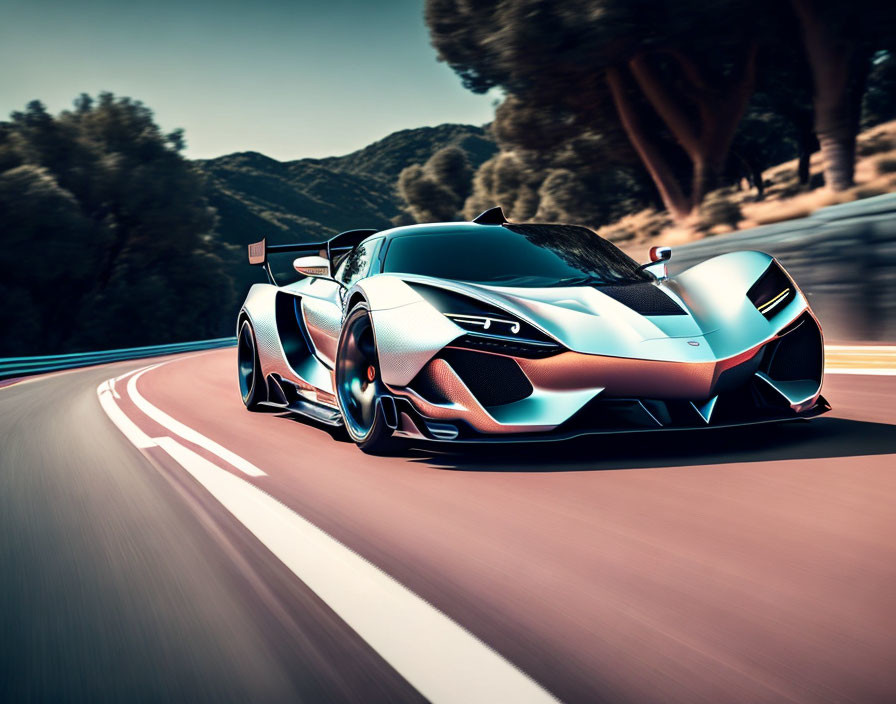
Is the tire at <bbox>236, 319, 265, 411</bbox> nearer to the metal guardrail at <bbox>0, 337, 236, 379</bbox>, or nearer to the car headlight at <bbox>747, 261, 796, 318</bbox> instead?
the car headlight at <bbox>747, 261, 796, 318</bbox>

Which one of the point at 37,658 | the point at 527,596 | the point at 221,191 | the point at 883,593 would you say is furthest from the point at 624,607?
the point at 221,191

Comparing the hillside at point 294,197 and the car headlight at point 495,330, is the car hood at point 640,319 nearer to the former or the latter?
the car headlight at point 495,330

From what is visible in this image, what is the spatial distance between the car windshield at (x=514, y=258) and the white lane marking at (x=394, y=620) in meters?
1.65

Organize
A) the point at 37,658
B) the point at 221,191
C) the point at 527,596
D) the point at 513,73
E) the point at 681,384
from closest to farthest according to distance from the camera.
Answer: the point at 37,658 < the point at 527,596 < the point at 681,384 < the point at 513,73 < the point at 221,191

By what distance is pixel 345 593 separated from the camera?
2322 millimetres

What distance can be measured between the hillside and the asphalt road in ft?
410

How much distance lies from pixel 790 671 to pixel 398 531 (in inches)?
60.4

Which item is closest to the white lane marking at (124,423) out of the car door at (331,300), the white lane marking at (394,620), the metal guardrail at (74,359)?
the car door at (331,300)

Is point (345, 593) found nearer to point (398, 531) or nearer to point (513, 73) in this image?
point (398, 531)

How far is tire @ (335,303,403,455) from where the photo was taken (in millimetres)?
4121

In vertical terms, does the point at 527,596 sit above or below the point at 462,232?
below

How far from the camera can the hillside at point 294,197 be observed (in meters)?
134

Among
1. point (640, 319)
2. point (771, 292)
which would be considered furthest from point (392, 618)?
point (771, 292)

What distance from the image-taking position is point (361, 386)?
170 inches
